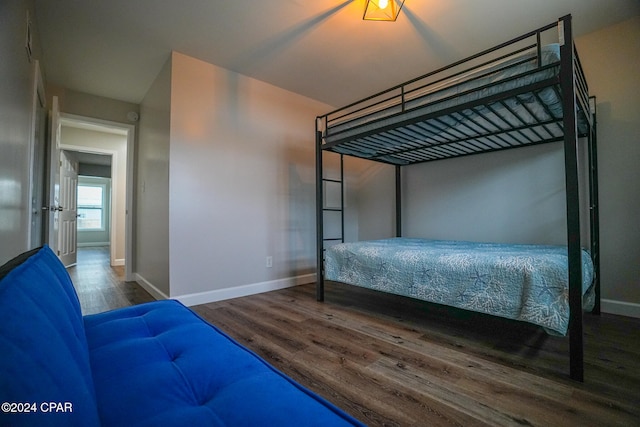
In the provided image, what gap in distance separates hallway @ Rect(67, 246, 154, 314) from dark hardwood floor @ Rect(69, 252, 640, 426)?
10 cm

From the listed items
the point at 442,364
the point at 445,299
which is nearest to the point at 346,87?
the point at 445,299

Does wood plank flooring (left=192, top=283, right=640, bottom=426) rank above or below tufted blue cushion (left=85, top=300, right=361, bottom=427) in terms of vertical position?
below

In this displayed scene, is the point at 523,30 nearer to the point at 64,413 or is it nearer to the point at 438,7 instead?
the point at 438,7

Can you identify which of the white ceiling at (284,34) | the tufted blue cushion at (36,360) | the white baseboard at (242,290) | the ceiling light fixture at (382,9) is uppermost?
the white ceiling at (284,34)

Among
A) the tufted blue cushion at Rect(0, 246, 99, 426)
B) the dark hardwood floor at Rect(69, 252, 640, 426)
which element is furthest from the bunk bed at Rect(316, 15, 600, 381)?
the tufted blue cushion at Rect(0, 246, 99, 426)

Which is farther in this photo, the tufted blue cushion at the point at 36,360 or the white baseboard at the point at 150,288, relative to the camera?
the white baseboard at the point at 150,288

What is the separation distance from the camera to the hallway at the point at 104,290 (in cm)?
258

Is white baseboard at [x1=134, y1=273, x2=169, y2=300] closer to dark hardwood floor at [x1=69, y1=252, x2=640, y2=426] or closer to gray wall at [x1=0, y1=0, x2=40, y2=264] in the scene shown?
dark hardwood floor at [x1=69, y1=252, x2=640, y2=426]

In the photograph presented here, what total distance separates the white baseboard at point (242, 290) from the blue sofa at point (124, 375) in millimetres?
1578

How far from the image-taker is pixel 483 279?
1607 millimetres

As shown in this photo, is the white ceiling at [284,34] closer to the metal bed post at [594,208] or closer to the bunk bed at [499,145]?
the bunk bed at [499,145]

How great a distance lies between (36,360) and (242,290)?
8.37 ft

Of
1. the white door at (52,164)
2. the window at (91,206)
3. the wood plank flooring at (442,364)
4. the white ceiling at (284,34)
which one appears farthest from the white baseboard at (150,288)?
the window at (91,206)

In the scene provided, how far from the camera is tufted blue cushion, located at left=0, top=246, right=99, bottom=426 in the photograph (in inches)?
12.8
